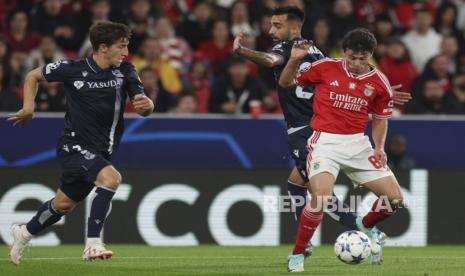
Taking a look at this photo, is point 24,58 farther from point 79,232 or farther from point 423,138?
point 423,138

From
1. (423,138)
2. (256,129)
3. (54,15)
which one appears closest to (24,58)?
(54,15)

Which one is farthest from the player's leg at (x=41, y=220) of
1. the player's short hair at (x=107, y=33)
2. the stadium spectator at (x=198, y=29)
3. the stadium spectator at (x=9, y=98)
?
the stadium spectator at (x=198, y=29)

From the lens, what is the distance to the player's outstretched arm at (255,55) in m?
9.88

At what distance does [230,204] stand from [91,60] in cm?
425

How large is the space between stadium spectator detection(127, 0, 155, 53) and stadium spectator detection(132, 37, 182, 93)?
314 millimetres

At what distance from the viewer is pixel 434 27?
18359mm

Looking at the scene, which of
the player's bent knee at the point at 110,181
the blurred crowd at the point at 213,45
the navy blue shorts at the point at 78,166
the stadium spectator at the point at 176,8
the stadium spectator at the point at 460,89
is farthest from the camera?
the stadium spectator at the point at 176,8

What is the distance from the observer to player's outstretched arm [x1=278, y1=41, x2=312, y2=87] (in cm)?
974

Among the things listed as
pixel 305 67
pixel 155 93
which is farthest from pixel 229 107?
pixel 305 67

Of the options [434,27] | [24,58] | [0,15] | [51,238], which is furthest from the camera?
[434,27]

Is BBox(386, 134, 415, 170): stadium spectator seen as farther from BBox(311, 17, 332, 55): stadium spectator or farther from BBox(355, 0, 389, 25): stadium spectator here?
BBox(355, 0, 389, 25): stadium spectator

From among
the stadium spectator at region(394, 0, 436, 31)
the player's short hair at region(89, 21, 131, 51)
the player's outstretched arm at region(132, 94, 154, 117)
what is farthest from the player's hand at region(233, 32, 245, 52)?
the stadium spectator at region(394, 0, 436, 31)

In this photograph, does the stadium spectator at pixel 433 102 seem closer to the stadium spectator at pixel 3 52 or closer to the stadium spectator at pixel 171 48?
the stadium spectator at pixel 171 48

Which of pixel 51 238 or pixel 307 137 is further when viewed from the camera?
pixel 51 238
